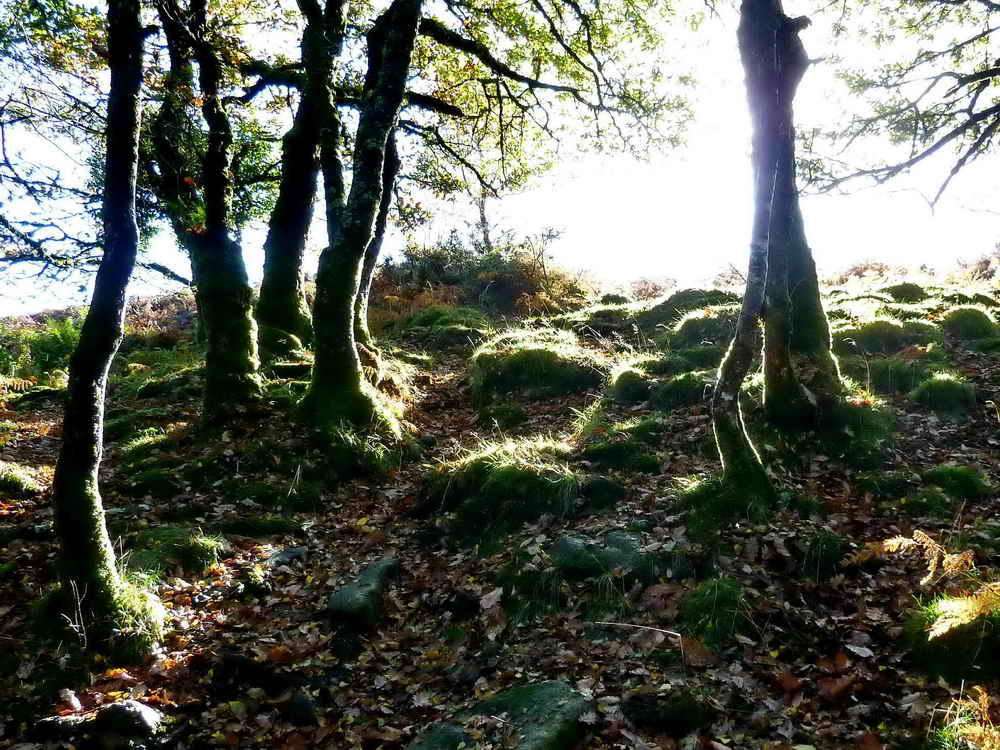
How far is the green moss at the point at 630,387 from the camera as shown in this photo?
9.80 m

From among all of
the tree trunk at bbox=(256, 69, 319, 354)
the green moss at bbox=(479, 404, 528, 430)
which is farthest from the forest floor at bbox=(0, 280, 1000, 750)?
the tree trunk at bbox=(256, 69, 319, 354)

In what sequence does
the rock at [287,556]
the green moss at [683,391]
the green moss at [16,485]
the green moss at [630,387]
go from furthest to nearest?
the green moss at [630,387]
the green moss at [683,391]
the green moss at [16,485]
the rock at [287,556]

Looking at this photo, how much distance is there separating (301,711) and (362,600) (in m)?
1.25

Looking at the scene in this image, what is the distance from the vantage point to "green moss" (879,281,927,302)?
1337 cm

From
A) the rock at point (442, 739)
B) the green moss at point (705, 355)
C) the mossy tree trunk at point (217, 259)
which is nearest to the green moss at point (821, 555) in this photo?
the rock at point (442, 739)

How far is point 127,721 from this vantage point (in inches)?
161

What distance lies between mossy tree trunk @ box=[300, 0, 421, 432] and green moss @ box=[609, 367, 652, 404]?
365cm

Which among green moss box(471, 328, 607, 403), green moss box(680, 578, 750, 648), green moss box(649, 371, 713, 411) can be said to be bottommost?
green moss box(680, 578, 750, 648)

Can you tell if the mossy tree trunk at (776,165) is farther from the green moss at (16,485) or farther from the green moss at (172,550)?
the green moss at (16,485)

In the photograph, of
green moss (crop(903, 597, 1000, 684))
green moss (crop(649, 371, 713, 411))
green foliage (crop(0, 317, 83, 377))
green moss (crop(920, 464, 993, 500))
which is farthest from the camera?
green foliage (crop(0, 317, 83, 377))

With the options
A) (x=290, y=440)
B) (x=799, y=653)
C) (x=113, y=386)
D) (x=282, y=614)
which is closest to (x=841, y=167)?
(x=799, y=653)

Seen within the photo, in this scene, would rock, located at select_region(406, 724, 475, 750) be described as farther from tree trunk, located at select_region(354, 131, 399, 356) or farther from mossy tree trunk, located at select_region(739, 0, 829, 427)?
tree trunk, located at select_region(354, 131, 399, 356)

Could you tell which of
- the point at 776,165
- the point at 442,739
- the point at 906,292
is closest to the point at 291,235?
the point at 776,165

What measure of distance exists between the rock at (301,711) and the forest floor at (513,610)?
1cm
